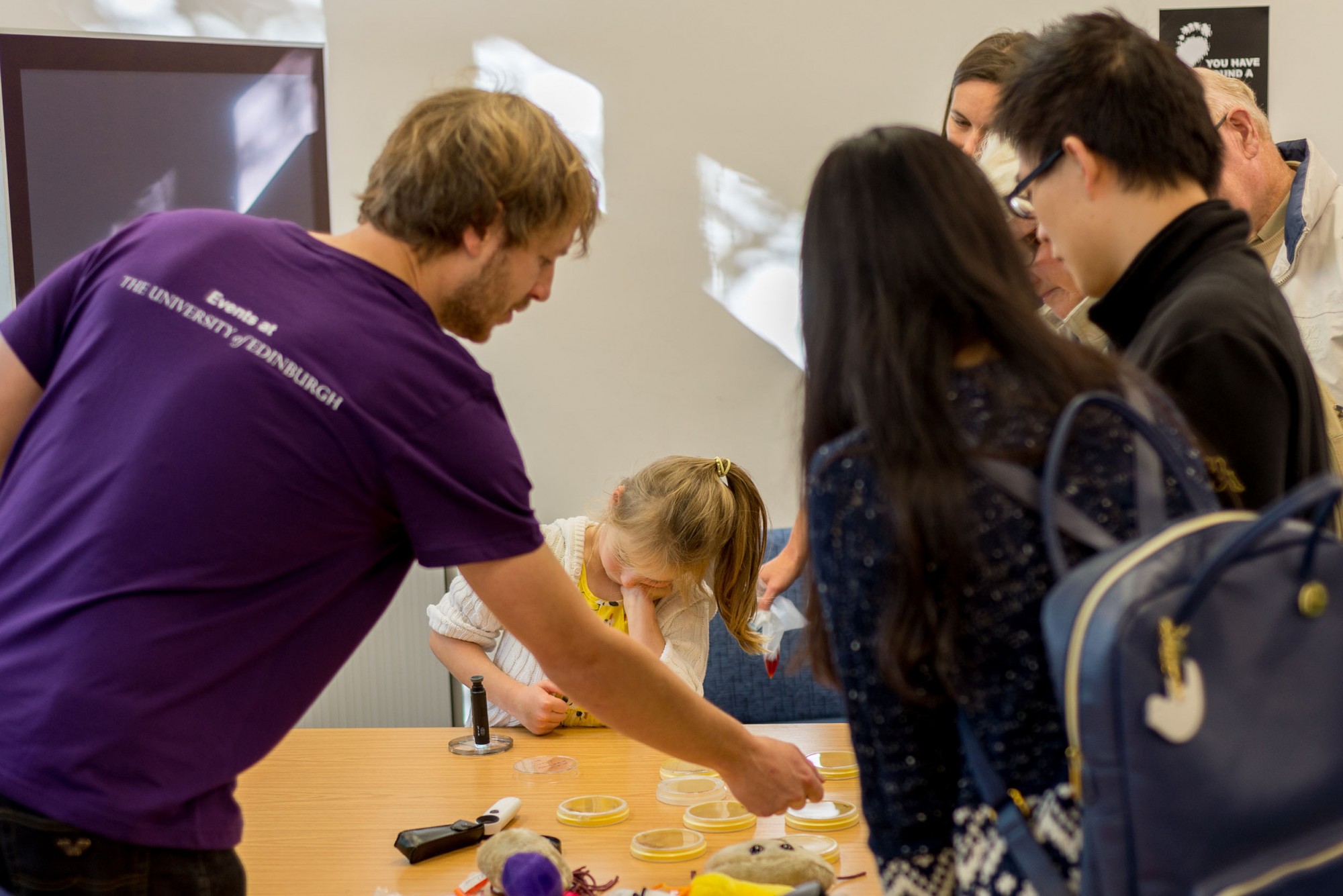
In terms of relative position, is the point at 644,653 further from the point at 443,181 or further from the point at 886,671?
the point at 443,181

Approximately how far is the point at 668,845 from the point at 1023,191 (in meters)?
1.02

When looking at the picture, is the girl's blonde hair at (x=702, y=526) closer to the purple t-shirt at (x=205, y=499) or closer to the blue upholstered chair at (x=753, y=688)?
the blue upholstered chair at (x=753, y=688)

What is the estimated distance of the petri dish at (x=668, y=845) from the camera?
1569 mm

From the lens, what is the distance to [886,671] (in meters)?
0.91

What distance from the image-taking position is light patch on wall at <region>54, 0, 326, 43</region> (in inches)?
135

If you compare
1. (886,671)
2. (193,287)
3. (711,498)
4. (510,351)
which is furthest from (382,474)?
(510,351)

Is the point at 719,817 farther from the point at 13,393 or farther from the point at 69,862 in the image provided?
the point at 13,393

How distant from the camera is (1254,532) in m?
0.80

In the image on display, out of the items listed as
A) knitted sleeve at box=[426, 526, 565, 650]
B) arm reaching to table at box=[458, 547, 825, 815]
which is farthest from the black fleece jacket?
knitted sleeve at box=[426, 526, 565, 650]

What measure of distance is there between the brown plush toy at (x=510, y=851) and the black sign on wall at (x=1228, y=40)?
325 cm

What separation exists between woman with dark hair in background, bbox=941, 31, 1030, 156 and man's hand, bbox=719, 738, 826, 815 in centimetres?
142

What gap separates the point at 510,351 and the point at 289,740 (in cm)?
161

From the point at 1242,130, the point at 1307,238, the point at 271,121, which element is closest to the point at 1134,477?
the point at 1242,130

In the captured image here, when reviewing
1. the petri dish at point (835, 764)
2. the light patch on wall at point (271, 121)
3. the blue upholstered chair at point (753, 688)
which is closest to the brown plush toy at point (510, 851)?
the petri dish at point (835, 764)
